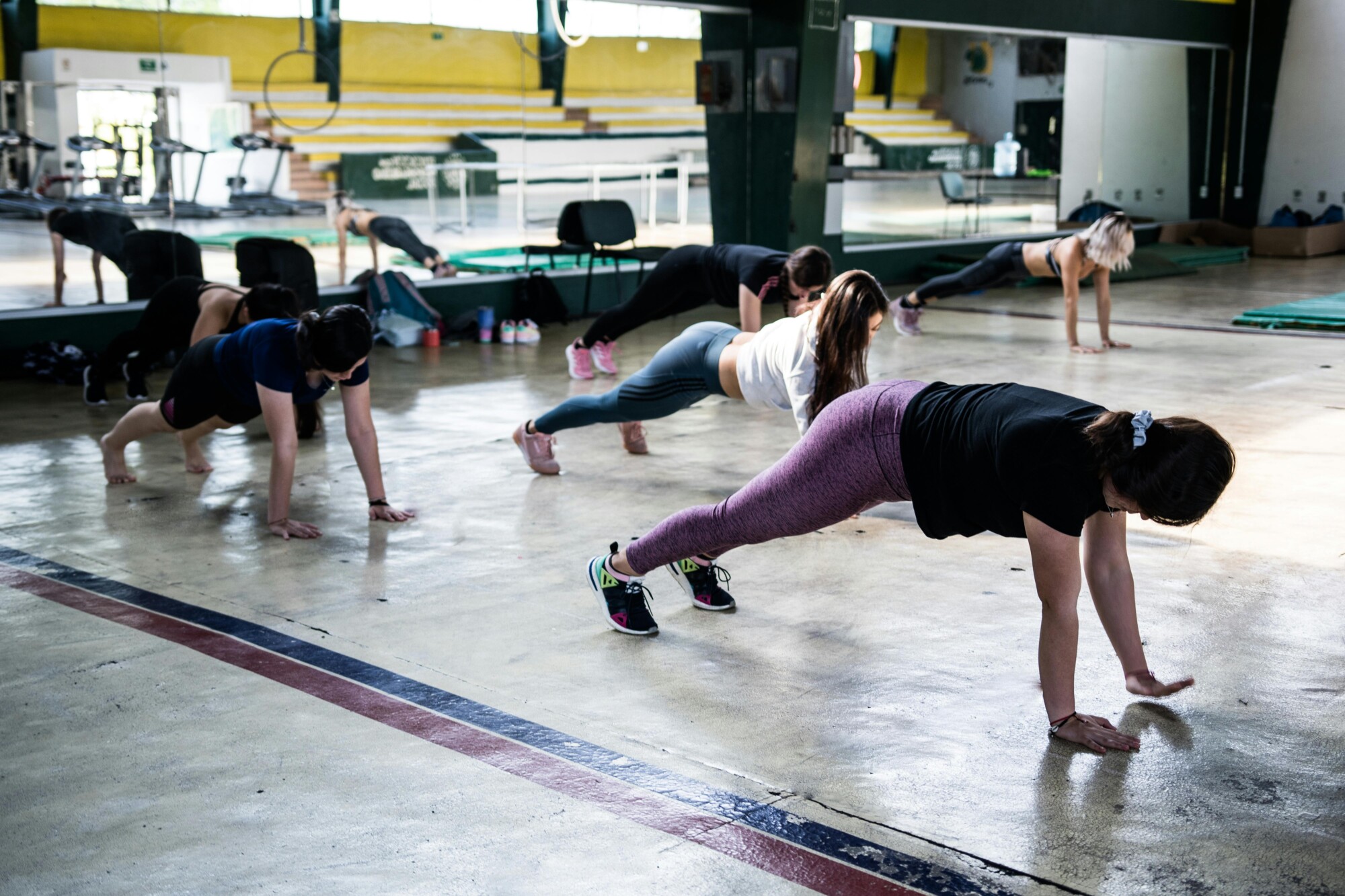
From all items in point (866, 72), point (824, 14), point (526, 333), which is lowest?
point (526, 333)

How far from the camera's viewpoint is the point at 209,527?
15.7 feet

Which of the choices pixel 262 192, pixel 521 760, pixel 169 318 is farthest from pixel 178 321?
pixel 521 760

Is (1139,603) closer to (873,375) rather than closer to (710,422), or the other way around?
(710,422)

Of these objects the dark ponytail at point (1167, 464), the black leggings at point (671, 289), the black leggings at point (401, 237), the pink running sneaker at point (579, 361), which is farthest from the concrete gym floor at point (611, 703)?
the black leggings at point (401, 237)

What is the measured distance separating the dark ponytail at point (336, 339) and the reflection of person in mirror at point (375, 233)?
5.38 metres

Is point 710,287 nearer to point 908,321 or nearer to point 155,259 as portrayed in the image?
point 908,321

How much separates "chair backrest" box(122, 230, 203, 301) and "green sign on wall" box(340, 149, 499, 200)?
1289 millimetres

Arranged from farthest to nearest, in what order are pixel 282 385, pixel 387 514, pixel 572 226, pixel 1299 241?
pixel 1299 241 < pixel 572 226 < pixel 387 514 < pixel 282 385

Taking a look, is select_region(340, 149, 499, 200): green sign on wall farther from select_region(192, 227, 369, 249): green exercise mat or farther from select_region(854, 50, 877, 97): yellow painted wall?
select_region(854, 50, 877, 97): yellow painted wall

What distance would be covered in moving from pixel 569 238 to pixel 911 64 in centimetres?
506

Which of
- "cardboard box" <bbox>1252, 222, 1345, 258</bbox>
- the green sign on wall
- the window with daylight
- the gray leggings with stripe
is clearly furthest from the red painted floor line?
"cardboard box" <bbox>1252, 222, 1345, 258</bbox>

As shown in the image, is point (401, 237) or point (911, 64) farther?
point (911, 64)

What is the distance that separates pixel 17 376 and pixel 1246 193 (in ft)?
46.0

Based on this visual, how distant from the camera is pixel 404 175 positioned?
9695 millimetres
